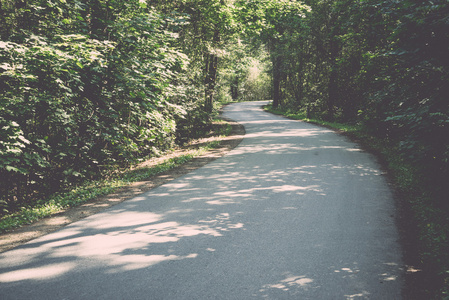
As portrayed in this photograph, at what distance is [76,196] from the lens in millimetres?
7004

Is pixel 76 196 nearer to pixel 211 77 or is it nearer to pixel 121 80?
pixel 121 80

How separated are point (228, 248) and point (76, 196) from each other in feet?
16.0

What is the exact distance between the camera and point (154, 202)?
20.7ft

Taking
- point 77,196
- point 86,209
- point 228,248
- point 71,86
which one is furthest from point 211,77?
point 228,248

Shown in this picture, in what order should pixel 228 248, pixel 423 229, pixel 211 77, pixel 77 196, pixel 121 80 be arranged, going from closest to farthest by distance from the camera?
pixel 228 248, pixel 423 229, pixel 77 196, pixel 121 80, pixel 211 77

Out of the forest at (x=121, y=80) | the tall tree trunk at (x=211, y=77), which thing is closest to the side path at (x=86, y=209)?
the forest at (x=121, y=80)

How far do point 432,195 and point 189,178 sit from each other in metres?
6.10

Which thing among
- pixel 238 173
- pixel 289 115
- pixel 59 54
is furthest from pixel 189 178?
pixel 289 115

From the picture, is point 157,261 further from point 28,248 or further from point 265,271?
point 28,248

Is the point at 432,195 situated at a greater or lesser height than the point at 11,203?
greater

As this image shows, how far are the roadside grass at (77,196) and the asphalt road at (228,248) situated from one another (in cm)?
119

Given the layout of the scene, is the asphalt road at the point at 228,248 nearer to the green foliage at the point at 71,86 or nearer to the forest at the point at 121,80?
the forest at the point at 121,80

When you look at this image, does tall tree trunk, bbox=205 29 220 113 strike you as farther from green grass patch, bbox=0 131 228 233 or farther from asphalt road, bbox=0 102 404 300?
asphalt road, bbox=0 102 404 300

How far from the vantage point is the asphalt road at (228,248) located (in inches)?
133
